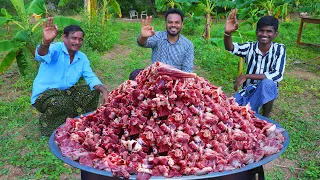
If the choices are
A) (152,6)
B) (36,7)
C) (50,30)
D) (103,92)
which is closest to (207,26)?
(36,7)

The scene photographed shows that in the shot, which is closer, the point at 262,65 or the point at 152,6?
the point at 262,65

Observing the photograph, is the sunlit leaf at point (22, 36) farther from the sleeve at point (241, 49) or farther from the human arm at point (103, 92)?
the sleeve at point (241, 49)

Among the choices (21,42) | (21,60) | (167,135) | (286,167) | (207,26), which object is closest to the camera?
(167,135)

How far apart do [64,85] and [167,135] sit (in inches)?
104

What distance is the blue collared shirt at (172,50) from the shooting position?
13.8ft

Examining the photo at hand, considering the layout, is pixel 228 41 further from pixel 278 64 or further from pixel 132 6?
pixel 132 6

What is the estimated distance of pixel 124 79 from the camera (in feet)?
21.9

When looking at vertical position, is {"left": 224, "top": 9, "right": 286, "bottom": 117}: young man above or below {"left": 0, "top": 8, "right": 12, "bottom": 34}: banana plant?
below

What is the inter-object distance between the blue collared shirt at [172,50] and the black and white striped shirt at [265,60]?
1.89 feet

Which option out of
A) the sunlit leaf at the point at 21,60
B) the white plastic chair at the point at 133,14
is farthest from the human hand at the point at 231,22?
the white plastic chair at the point at 133,14

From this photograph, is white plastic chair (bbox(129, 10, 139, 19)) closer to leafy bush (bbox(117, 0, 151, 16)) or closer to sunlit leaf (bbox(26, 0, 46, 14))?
leafy bush (bbox(117, 0, 151, 16))

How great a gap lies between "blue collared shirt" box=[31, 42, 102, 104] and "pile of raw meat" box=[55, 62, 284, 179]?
1963mm

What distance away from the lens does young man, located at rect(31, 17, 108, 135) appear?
3.97 meters

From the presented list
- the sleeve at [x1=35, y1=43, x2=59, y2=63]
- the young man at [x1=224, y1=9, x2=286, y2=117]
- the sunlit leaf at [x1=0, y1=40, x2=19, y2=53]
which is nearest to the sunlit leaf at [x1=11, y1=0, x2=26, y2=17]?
the sunlit leaf at [x1=0, y1=40, x2=19, y2=53]
